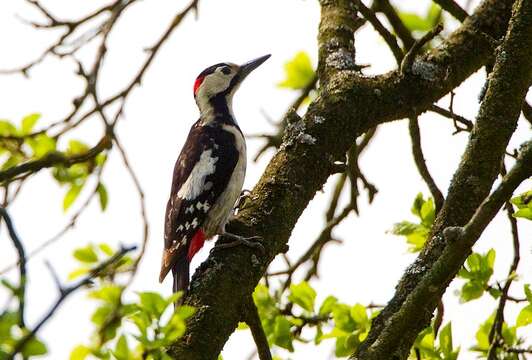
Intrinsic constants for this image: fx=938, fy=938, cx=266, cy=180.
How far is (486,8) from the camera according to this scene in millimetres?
4086

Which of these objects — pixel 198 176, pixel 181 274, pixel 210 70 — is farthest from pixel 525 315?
pixel 210 70

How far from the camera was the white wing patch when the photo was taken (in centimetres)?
507

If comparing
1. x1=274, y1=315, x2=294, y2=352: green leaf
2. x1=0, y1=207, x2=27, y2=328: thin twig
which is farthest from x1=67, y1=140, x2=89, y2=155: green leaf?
x1=274, y1=315, x2=294, y2=352: green leaf

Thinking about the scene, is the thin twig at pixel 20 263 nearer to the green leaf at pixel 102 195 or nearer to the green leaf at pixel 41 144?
the green leaf at pixel 41 144

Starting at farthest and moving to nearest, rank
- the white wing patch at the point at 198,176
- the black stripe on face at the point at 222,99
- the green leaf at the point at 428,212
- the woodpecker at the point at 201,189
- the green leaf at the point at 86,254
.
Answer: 1. the black stripe on face at the point at 222,99
2. the white wing patch at the point at 198,176
3. the woodpecker at the point at 201,189
4. the green leaf at the point at 428,212
5. the green leaf at the point at 86,254

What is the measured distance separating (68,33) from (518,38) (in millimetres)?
1738

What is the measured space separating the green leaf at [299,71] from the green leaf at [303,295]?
1.40 meters

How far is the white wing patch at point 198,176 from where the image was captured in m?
5.07

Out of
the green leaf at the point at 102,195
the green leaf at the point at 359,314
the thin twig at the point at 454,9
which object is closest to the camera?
the green leaf at the point at 102,195

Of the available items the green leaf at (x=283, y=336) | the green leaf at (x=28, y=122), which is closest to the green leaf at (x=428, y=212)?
the green leaf at (x=283, y=336)

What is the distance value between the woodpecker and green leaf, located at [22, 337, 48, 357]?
2334 millimetres

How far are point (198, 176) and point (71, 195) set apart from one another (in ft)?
6.53

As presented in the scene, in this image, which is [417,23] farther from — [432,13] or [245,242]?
[245,242]

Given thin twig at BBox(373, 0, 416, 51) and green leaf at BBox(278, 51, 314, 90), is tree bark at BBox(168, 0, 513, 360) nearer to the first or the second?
thin twig at BBox(373, 0, 416, 51)
